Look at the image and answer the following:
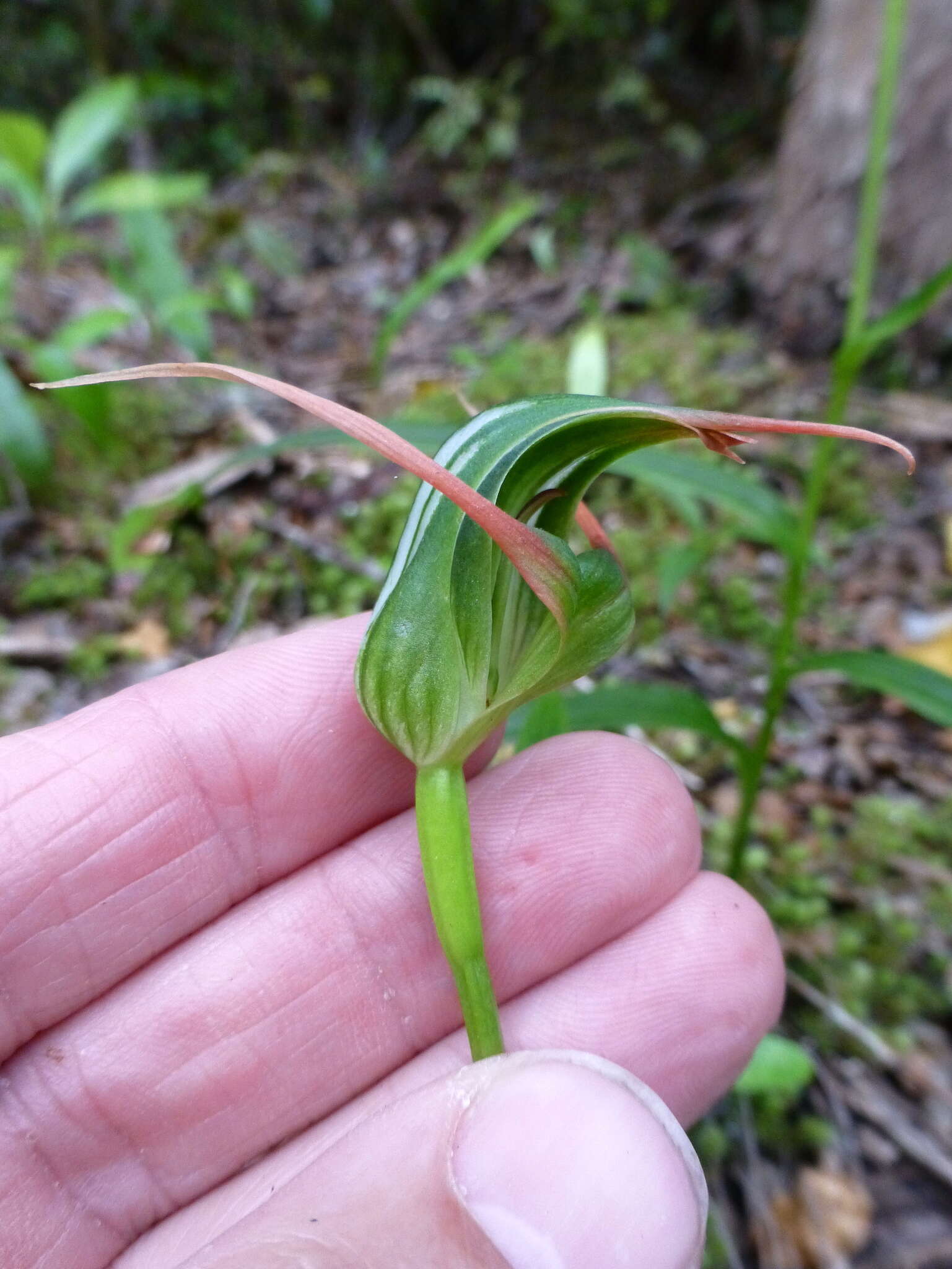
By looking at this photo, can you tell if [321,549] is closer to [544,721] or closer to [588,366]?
[588,366]

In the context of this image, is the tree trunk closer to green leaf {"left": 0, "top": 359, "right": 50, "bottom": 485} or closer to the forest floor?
the forest floor

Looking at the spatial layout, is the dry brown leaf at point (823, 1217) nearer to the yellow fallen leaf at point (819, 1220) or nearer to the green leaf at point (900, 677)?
the yellow fallen leaf at point (819, 1220)

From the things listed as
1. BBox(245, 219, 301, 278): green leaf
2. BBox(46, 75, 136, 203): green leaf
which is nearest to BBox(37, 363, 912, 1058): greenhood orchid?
BBox(46, 75, 136, 203): green leaf

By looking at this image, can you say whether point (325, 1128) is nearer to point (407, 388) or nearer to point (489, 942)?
point (489, 942)

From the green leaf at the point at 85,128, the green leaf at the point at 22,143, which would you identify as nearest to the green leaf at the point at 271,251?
the green leaf at the point at 85,128

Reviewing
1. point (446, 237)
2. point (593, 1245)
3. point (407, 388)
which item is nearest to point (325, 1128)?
point (593, 1245)
